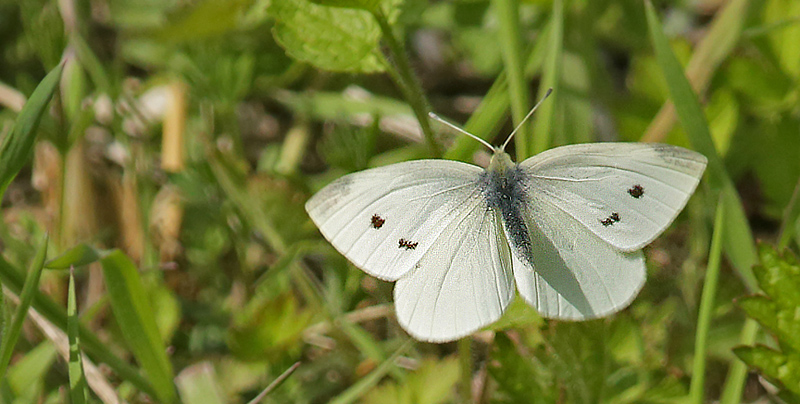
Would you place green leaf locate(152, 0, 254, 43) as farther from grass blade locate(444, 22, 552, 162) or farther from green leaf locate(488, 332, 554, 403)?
green leaf locate(488, 332, 554, 403)

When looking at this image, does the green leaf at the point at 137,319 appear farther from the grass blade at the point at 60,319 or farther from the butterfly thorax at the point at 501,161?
the butterfly thorax at the point at 501,161

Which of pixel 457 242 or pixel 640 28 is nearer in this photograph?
pixel 457 242

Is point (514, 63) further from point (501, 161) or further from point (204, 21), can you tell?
point (204, 21)

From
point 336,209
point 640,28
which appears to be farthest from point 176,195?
point 640,28

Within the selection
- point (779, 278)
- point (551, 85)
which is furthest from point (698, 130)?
point (779, 278)

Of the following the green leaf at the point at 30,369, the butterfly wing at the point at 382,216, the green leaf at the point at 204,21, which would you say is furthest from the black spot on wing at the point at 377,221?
the green leaf at the point at 204,21

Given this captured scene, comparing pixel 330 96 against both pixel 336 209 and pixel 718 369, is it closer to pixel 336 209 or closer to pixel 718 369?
pixel 336 209
